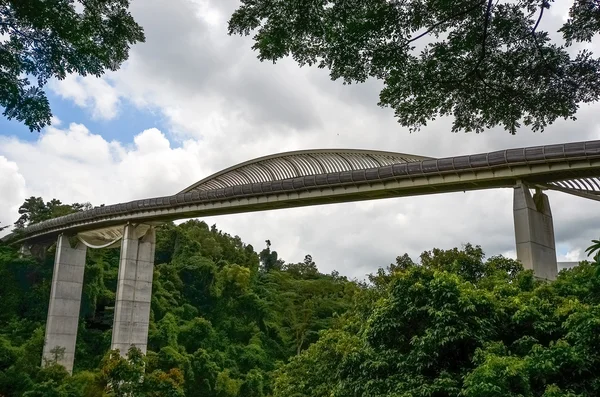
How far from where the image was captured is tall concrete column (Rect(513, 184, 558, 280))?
14.5 m

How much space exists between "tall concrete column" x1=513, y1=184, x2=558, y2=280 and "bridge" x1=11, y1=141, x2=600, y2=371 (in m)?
0.03

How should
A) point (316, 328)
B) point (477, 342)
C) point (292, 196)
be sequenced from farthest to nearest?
point (316, 328) → point (292, 196) → point (477, 342)

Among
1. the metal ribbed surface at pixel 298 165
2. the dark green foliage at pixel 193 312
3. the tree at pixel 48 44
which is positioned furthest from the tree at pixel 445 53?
the dark green foliage at pixel 193 312

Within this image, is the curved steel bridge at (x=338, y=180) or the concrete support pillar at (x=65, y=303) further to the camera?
the concrete support pillar at (x=65, y=303)

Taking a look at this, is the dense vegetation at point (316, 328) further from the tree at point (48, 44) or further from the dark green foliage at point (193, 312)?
the tree at point (48, 44)

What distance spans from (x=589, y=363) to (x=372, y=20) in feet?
18.5

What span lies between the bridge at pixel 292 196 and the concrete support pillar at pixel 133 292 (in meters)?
0.04

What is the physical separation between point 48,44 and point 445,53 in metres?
3.61

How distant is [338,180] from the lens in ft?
61.1

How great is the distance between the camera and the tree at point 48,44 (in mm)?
4605

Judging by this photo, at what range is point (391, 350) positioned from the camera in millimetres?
9133

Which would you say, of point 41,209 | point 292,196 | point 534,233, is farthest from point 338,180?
point 41,209

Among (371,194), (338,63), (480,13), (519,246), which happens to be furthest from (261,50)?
(371,194)

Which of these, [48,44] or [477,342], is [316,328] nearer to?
[477,342]
